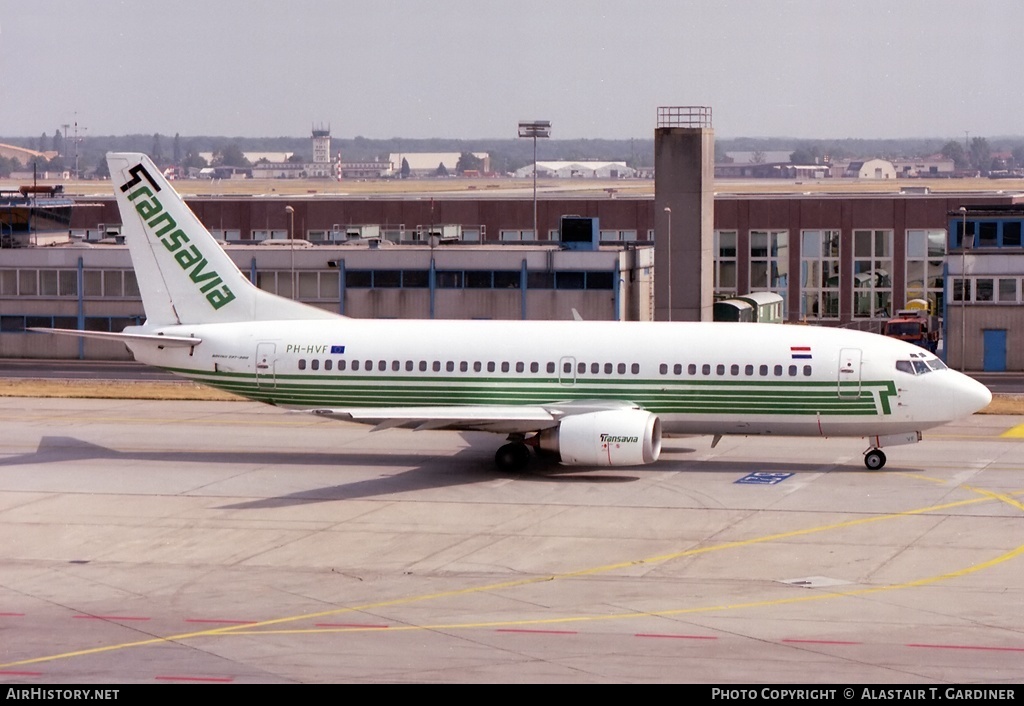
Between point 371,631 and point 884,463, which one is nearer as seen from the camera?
point 371,631

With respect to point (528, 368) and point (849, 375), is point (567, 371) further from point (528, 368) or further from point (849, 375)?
point (849, 375)

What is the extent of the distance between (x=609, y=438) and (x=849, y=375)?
7.36 meters

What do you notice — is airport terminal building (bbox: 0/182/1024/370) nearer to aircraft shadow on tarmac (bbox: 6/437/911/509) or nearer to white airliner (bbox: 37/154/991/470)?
aircraft shadow on tarmac (bbox: 6/437/911/509)

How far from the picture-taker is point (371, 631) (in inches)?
1023

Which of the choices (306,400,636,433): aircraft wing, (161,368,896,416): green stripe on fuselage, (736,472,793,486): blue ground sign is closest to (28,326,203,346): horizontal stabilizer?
(161,368,896,416): green stripe on fuselage

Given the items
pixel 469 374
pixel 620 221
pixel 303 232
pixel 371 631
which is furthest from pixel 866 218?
pixel 371 631

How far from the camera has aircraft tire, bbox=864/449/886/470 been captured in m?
42.8

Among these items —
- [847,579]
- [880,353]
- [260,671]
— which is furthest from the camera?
[880,353]

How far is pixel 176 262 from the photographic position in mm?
46438

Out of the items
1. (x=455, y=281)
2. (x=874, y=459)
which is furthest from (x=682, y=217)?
(x=874, y=459)

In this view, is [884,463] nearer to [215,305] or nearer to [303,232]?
[215,305]

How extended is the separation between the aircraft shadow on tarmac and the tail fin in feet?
14.9

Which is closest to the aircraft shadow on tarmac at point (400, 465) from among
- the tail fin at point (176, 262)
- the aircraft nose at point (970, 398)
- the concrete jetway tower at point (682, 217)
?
the aircraft nose at point (970, 398)

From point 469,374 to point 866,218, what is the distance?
7263 cm
